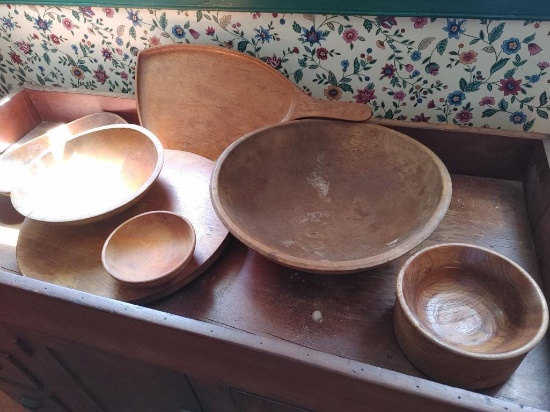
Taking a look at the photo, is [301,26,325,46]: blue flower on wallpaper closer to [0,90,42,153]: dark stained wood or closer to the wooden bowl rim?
the wooden bowl rim

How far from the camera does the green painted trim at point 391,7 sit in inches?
29.1

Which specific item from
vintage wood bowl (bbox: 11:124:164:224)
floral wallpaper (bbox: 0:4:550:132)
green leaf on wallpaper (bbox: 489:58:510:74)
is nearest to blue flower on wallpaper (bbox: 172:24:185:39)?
floral wallpaper (bbox: 0:4:550:132)

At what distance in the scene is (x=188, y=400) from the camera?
0.76 metres

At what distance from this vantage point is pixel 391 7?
31.5 inches

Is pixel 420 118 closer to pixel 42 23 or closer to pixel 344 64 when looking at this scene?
pixel 344 64

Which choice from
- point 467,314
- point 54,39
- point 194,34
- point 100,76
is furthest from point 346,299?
point 54,39

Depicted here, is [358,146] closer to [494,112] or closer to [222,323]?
[494,112]

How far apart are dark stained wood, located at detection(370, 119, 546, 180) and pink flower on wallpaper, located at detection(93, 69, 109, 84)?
2.56 feet

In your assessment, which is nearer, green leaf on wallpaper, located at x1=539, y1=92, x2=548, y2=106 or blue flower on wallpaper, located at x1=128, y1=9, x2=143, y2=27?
green leaf on wallpaper, located at x1=539, y1=92, x2=548, y2=106

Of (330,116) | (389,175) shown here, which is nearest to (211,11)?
(330,116)

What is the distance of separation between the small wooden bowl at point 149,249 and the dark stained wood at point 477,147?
0.49 metres

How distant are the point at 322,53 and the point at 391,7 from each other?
7.0 inches

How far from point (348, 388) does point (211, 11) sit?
2.77 feet

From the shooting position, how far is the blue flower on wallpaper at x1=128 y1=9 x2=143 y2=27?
997 mm
